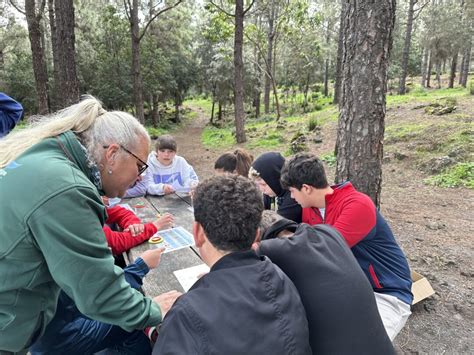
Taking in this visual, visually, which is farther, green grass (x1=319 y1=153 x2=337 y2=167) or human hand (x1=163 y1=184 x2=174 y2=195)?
green grass (x1=319 y1=153 x2=337 y2=167)

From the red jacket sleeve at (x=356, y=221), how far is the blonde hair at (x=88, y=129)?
4.29 feet

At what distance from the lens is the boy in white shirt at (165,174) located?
383 cm

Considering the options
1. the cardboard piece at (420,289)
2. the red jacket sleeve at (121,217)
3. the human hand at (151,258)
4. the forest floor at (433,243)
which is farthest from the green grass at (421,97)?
the human hand at (151,258)

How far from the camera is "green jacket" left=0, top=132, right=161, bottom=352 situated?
3.78 feet

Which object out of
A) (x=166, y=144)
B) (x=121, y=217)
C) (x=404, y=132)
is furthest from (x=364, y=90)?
(x=404, y=132)

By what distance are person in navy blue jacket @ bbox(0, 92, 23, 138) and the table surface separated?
1277mm

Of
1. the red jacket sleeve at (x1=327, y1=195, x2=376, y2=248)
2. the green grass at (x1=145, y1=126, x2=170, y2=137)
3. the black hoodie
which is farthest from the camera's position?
the green grass at (x1=145, y1=126, x2=170, y2=137)

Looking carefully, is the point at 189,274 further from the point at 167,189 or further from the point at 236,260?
the point at 167,189

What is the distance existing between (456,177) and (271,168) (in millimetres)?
4994

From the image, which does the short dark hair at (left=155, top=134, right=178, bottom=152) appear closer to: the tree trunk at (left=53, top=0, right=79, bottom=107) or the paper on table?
the paper on table

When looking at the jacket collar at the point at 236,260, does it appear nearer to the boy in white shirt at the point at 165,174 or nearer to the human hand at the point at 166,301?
the human hand at the point at 166,301

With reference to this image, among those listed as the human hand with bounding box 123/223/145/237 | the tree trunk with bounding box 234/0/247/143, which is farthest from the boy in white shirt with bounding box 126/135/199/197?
the tree trunk with bounding box 234/0/247/143

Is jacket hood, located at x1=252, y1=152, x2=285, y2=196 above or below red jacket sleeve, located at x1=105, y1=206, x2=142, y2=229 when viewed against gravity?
above

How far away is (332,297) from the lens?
50.9 inches
